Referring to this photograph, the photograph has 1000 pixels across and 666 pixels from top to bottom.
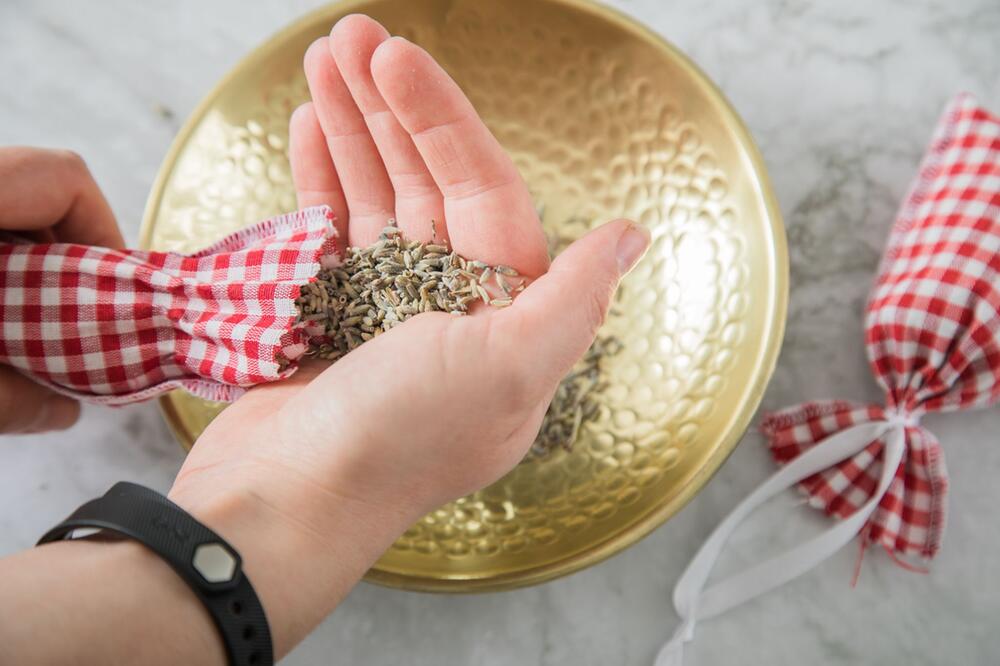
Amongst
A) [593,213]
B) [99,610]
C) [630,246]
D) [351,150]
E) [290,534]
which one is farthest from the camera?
[593,213]

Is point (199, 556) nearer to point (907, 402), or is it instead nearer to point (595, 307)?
point (595, 307)

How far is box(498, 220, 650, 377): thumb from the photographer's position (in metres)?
0.64

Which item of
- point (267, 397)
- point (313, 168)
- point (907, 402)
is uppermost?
point (313, 168)

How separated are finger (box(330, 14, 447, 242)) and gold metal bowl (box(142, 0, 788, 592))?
0.55 feet

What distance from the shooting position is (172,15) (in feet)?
3.40

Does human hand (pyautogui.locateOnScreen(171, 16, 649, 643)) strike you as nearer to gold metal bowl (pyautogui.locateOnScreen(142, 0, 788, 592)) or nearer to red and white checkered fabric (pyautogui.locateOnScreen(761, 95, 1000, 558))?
gold metal bowl (pyautogui.locateOnScreen(142, 0, 788, 592))

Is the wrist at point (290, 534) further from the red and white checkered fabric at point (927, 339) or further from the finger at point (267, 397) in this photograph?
the red and white checkered fabric at point (927, 339)

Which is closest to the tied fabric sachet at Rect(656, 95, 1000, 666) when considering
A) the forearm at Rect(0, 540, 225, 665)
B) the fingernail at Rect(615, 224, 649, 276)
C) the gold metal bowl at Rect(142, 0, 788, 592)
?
the gold metal bowl at Rect(142, 0, 788, 592)

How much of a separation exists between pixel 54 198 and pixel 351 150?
30 centimetres

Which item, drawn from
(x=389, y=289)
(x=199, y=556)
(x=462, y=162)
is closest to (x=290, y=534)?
(x=199, y=556)

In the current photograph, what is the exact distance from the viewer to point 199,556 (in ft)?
1.71

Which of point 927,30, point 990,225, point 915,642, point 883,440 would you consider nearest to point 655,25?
point 927,30

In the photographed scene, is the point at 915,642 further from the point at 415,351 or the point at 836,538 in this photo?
the point at 415,351

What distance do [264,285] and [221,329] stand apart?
0.19 feet
